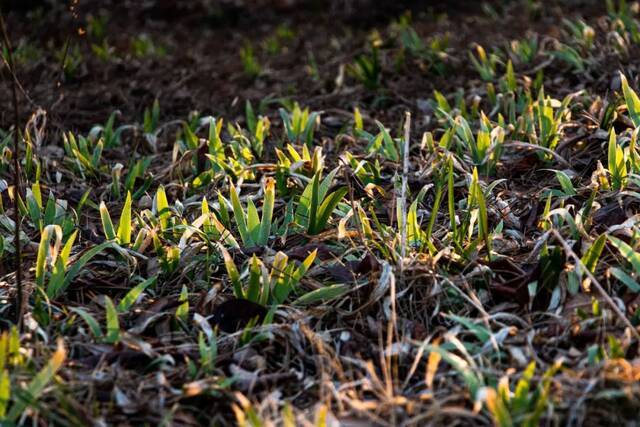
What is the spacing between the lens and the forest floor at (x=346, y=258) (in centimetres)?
160

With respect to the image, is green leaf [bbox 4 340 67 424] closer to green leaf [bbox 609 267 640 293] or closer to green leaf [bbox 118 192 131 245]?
green leaf [bbox 118 192 131 245]

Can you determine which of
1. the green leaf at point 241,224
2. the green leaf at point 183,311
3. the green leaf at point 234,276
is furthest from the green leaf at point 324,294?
the green leaf at point 241,224

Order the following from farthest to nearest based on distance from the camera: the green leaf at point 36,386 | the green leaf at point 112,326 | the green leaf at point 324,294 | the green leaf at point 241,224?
the green leaf at point 241,224 < the green leaf at point 324,294 < the green leaf at point 112,326 < the green leaf at point 36,386

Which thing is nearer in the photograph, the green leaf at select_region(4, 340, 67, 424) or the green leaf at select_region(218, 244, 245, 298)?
the green leaf at select_region(4, 340, 67, 424)

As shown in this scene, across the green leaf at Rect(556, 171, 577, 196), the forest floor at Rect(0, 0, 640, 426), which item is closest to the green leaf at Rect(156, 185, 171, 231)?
the forest floor at Rect(0, 0, 640, 426)

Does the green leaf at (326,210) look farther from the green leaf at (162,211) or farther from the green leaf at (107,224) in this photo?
the green leaf at (107,224)

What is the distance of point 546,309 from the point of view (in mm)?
1866

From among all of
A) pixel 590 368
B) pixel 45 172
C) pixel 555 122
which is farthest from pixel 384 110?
pixel 590 368

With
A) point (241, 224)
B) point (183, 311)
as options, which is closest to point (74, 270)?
point (183, 311)

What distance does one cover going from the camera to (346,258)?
208 centimetres

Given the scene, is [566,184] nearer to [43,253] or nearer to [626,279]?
[626,279]

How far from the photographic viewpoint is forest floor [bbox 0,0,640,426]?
62.8 inches

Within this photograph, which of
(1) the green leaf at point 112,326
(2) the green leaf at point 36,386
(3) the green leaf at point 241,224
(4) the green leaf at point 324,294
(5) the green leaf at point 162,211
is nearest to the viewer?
(2) the green leaf at point 36,386

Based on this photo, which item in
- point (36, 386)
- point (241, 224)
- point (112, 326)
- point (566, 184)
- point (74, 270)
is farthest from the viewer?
point (566, 184)
